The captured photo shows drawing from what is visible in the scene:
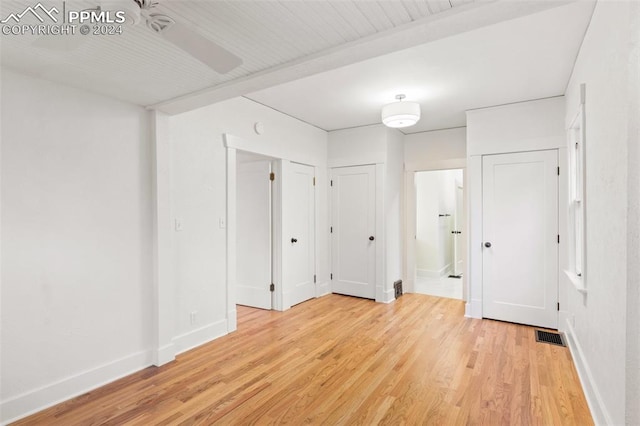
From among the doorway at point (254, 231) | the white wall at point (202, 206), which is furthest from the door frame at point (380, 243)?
the white wall at point (202, 206)

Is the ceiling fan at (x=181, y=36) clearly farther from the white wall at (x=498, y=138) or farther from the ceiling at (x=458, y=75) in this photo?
the white wall at (x=498, y=138)

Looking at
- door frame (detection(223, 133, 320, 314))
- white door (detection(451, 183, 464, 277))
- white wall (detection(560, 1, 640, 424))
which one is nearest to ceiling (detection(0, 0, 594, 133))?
white wall (detection(560, 1, 640, 424))

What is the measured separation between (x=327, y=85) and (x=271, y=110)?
1.11 m

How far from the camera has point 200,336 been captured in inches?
133

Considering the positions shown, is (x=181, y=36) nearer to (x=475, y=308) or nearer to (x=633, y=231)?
(x=633, y=231)

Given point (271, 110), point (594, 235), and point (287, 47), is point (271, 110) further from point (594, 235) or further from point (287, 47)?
point (594, 235)

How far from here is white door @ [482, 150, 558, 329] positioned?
3.83 metres

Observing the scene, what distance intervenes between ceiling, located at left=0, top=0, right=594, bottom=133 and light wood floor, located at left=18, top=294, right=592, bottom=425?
230 cm

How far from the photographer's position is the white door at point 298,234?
15.0 ft

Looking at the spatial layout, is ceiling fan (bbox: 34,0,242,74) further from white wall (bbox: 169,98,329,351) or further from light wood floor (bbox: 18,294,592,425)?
light wood floor (bbox: 18,294,592,425)

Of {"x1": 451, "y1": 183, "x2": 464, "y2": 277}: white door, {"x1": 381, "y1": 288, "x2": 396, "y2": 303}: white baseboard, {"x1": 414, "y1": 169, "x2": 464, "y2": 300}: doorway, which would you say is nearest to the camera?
{"x1": 381, "y1": 288, "x2": 396, "y2": 303}: white baseboard

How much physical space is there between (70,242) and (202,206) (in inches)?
47.1

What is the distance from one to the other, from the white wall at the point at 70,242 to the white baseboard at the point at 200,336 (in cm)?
33

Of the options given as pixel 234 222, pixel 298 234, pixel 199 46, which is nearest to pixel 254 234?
pixel 298 234
